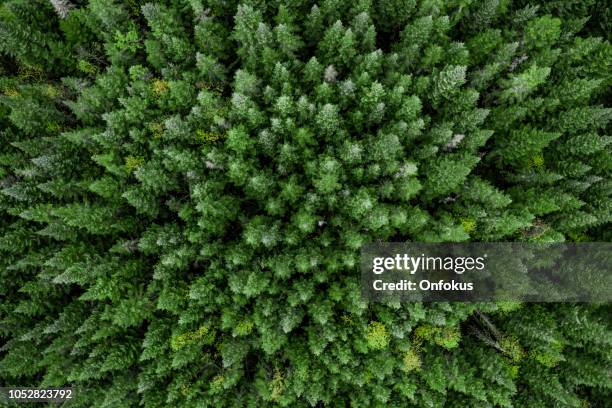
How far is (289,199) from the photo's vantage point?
55.4 ft

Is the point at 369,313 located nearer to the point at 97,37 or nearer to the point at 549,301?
the point at 549,301

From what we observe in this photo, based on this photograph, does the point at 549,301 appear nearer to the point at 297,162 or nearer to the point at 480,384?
the point at 480,384

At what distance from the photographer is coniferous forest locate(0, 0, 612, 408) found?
16.5 m

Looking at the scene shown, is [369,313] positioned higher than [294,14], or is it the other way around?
[294,14]

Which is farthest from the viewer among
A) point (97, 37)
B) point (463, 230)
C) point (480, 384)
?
point (97, 37)

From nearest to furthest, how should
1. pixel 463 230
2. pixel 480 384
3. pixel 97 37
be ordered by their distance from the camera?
1. pixel 463 230
2. pixel 480 384
3. pixel 97 37

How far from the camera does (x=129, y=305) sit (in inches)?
657

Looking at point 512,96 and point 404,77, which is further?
point 512,96

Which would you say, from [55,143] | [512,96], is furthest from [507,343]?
[55,143]

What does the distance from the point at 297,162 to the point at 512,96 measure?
8.80 meters

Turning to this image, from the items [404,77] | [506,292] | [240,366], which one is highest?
[404,77]

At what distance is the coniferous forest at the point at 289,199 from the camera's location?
650 inches

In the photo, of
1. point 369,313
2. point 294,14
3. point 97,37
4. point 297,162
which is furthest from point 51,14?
point 369,313

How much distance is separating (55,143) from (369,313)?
13781mm
